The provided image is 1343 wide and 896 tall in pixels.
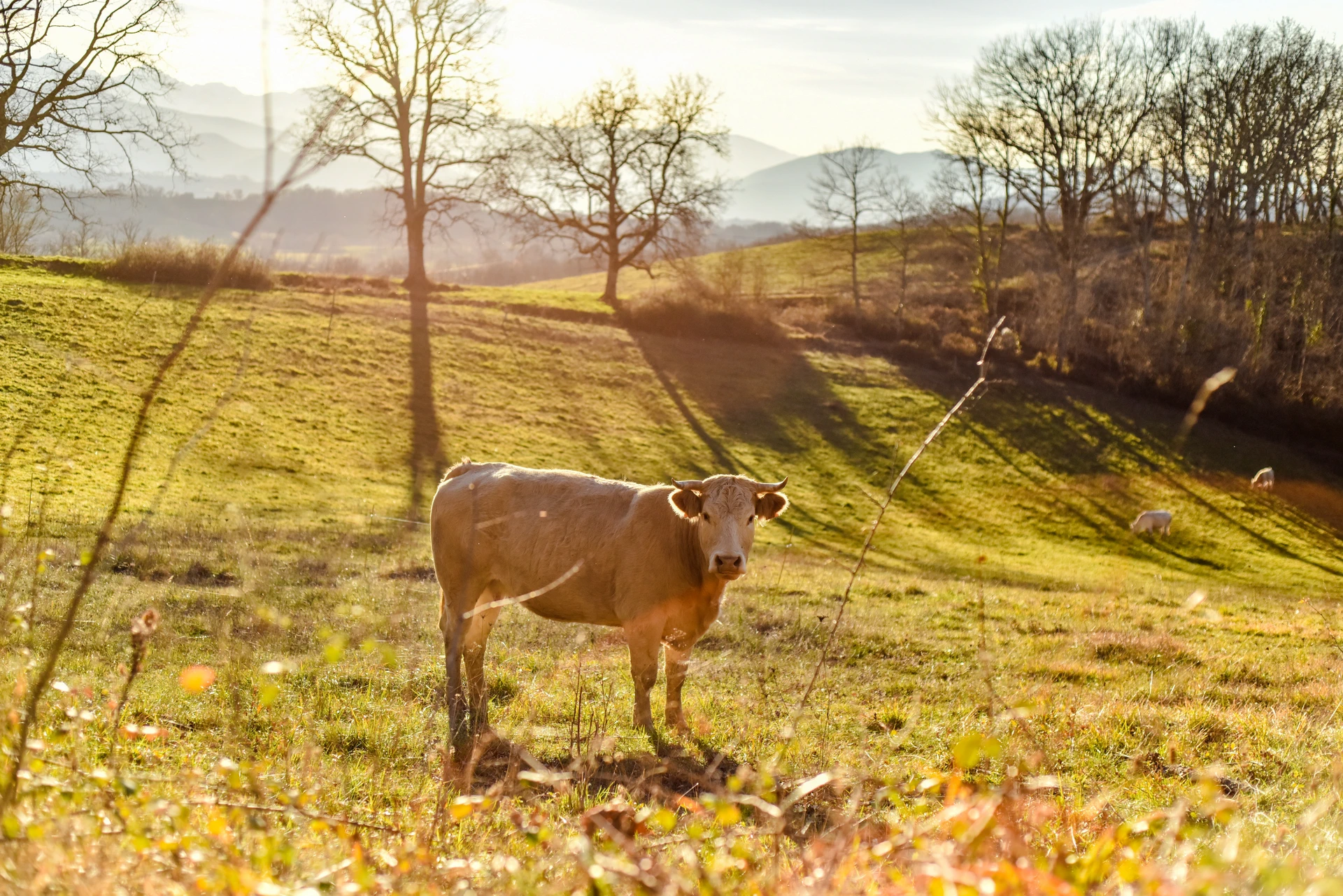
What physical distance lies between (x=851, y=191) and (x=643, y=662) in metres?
55.3

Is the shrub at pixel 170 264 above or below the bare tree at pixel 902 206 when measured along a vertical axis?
below

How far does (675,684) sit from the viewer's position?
28.3 feet

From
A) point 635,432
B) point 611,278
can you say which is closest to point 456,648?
point 635,432

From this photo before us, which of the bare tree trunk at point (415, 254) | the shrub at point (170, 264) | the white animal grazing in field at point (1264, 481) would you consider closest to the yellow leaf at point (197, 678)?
the shrub at point (170, 264)

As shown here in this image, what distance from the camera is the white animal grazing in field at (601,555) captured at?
27.7 ft

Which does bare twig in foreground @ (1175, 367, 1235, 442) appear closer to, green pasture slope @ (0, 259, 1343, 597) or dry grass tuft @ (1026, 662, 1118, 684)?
dry grass tuft @ (1026, 662, 1118, 684)

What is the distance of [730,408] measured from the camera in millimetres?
43781

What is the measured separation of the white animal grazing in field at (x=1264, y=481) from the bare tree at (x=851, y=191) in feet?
77.7

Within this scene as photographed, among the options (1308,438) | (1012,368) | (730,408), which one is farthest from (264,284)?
(1308,438)

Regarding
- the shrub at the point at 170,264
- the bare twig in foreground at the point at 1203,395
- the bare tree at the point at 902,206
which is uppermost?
the bare tree at the point at 902,206

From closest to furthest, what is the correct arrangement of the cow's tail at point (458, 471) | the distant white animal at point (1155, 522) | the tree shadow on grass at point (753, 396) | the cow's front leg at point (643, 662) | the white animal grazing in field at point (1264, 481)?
the cow's front leg at point (643, 662), the cow's tail at point (458, 471), the distant white animal at point (1155, 522), the white animal grazing in field at point (1264, 481), the tree shadow on grass at point (753, 396)

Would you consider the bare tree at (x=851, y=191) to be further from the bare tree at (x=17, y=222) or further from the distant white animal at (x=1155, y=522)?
the bare tree at (x=17, y=222)

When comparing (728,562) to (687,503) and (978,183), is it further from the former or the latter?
(978,183)

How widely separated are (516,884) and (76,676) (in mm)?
6135
